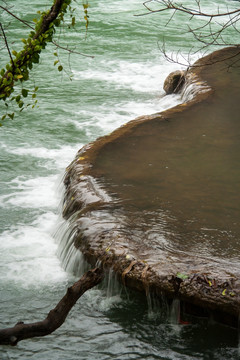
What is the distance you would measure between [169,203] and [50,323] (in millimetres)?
3544

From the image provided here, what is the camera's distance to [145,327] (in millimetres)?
5195

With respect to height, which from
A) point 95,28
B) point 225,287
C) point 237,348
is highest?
point 95,28

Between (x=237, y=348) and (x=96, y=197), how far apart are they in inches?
98.3

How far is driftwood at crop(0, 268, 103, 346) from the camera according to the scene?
288 centimetres

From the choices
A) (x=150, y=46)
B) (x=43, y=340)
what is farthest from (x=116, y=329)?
(x=150, y=46)

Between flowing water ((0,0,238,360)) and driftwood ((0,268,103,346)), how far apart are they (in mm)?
1777

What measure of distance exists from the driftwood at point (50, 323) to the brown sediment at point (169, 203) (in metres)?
2.06

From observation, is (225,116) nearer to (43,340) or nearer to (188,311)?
(188,311)

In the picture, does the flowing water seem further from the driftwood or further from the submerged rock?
the driftwood

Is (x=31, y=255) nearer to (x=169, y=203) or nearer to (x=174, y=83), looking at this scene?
(x=169, y=203)

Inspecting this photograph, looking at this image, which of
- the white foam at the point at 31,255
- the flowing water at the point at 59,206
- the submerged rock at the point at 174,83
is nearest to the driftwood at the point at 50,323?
the flowing water at the point at 59,206

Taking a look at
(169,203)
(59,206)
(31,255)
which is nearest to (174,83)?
(59,206)

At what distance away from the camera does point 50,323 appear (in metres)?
2.98

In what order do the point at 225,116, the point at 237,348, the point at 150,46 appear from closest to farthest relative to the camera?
the point at 237,348
the point at 225,116
the point at 150,46
